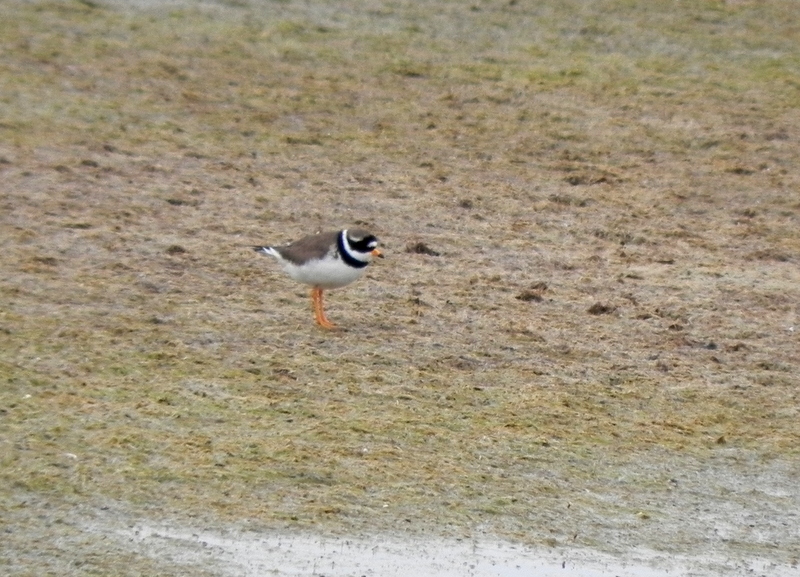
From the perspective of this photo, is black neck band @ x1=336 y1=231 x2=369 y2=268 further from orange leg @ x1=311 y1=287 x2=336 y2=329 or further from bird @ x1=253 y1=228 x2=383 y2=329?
orange leg @ x1=311 y1=287 x2=336 y2=329

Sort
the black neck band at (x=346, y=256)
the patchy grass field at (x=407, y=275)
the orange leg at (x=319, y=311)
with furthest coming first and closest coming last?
the black neck band at (x=346, y=256), the orange leg at (x=319, y=311), the patchy grass field at (x=407, y=275)

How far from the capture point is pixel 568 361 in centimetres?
789

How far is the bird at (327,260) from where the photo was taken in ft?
26.7

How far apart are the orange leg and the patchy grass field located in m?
0.10

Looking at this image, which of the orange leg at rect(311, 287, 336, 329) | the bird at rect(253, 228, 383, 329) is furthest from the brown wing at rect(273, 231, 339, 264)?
the orange leg at rect(311, 287, 336, 329)

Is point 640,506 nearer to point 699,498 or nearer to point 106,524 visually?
point 699,498

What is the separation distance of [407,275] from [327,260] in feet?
3.48

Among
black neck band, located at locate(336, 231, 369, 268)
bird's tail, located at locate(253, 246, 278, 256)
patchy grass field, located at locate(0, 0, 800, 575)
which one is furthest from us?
bird's tail, located at locate(253, 246, 278, 256)

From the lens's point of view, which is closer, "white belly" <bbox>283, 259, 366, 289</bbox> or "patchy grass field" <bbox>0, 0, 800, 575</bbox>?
"patchy grass field" <bbox>0, 0, 800, 575</bbox>

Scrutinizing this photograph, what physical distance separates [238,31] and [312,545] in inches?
360

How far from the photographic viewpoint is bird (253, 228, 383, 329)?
8.13m

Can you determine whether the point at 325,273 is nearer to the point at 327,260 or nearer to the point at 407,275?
the point at 327,260

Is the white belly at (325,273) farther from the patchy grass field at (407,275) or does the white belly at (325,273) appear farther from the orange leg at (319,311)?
the patchy grass field at (407,275)

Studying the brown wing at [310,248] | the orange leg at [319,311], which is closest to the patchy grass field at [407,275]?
the orange leg at [319,311]
